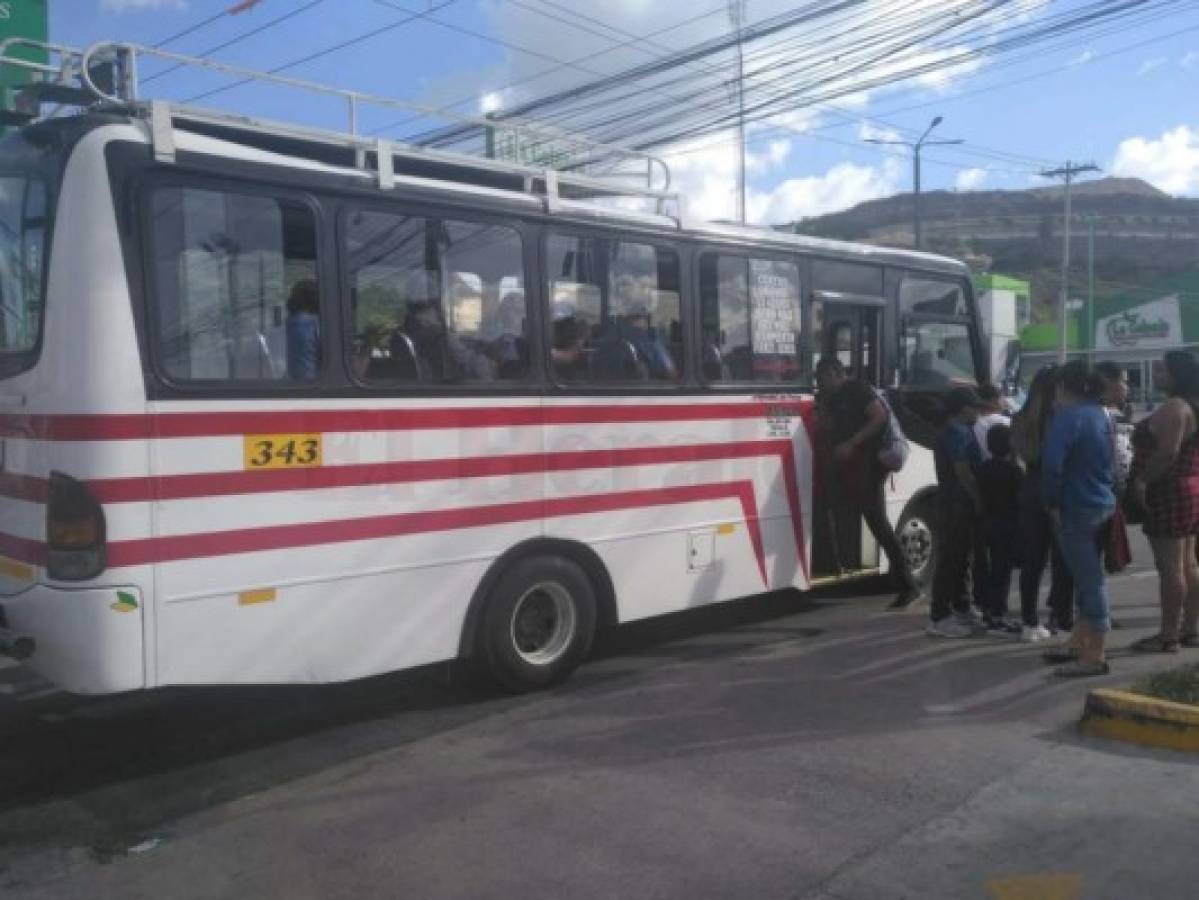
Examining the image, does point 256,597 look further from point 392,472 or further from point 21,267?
point 21,267

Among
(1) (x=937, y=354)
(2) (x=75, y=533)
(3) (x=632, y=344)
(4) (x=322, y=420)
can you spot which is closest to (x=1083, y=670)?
(3) (x=632, y=344)

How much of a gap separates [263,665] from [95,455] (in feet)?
4.13

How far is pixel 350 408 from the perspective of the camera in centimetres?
549

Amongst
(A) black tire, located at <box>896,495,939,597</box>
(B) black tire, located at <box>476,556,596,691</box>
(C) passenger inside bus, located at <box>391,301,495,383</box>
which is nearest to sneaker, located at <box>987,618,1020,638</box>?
(A) black tire, located at <box>896,495,939,597</box>

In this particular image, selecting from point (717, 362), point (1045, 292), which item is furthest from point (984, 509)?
point (1045, 292)

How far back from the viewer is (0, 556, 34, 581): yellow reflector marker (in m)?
4.84

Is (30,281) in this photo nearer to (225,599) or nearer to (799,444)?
(225,599)

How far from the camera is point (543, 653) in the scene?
6531 mm

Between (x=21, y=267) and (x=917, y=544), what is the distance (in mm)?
7067

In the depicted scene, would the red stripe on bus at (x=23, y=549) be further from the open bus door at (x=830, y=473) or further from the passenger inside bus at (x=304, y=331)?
the open bus door at (x=830, y=473)

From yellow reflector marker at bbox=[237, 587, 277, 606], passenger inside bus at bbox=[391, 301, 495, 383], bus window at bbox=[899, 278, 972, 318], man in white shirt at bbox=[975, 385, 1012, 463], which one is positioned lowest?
yellow reflector marker at bbox=[237, 587, 277, 606]

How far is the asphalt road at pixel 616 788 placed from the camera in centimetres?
405

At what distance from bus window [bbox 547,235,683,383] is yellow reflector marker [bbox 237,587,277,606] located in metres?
2.14

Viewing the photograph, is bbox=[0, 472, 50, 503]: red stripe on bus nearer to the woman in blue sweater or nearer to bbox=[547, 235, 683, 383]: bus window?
bbox=[547, 235, 683, 383]: bus window
